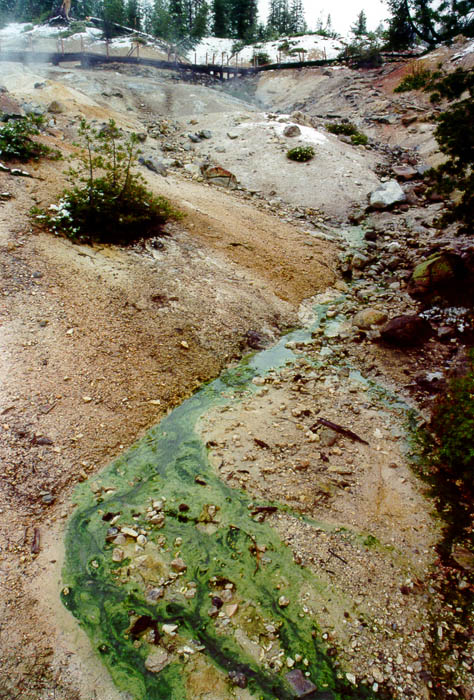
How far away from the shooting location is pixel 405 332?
10094 mm

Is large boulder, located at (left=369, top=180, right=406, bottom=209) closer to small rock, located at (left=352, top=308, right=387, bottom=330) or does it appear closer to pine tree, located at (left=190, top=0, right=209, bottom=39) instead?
small rock, located at (left=352, top=308, right=387, bottom=330)

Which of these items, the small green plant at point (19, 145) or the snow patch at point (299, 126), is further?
the snow patch at point (299, 126)

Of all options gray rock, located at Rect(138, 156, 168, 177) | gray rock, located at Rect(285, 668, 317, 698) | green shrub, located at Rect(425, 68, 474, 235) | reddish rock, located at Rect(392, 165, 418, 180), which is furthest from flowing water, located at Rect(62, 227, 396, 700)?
reddish rock, located at Rect(392, 165, 418, 180)

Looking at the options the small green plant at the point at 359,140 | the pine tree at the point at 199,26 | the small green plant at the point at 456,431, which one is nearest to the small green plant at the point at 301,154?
the small green plant at the point at 359,140

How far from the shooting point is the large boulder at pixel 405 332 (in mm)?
10102

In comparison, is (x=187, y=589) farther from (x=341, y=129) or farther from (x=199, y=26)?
(x=199, y=26)

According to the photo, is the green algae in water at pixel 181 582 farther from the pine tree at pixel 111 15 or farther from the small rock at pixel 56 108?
the pine tree at pixel 111 15

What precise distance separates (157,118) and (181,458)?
31.2 m

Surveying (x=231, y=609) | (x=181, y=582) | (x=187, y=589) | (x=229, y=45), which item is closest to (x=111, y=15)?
(x=229, y=45)

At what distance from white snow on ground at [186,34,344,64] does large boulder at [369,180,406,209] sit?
53.0m

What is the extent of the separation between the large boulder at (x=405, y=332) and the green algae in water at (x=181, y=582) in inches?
232

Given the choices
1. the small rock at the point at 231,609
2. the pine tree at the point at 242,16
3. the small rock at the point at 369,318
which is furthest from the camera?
the pine tree at the point at 242,16

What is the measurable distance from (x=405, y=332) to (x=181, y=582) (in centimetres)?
776

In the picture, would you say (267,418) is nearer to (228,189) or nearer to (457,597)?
(457,597)
